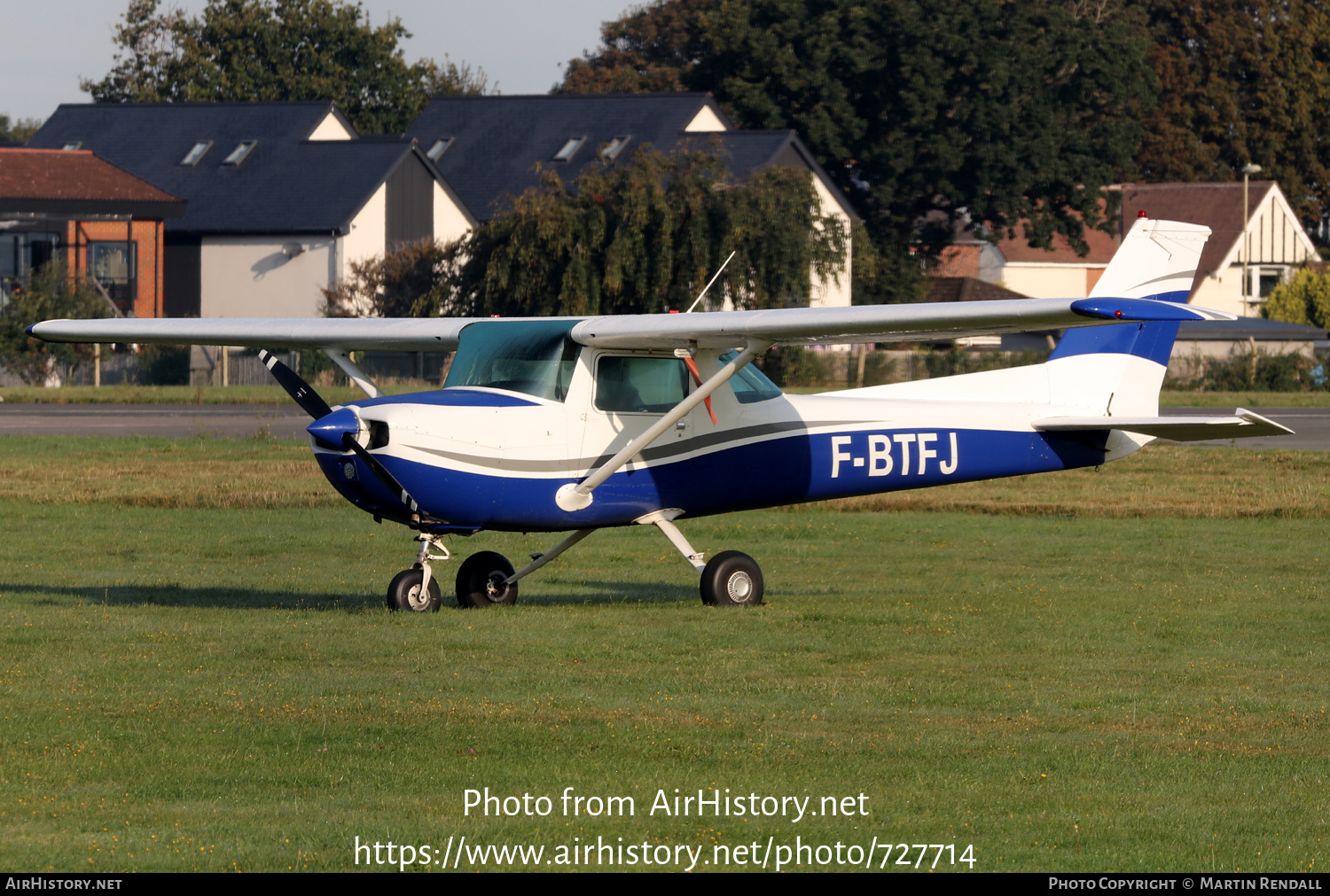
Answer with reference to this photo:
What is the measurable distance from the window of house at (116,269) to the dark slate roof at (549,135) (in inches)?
497

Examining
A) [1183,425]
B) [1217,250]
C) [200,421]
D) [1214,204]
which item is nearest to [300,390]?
[1183,425]

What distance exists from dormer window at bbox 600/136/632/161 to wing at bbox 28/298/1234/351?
49.9 meters

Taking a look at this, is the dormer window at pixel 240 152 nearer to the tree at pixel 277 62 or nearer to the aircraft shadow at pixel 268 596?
the tree at pixel 277 62

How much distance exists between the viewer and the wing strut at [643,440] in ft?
41.6

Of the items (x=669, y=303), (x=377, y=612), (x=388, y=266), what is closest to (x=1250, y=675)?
(x=377, y=612)

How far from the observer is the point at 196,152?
221ft

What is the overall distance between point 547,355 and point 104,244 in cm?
5345

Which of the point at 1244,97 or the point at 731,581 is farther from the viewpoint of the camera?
the point at 1244,97

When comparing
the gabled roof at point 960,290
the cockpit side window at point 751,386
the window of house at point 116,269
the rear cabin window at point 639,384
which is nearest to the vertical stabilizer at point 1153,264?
the cockpit side window at point 751,386

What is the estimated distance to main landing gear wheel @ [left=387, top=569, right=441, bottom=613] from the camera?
12719 millimetres

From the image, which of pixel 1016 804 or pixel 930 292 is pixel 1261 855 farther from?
pixel 930 292

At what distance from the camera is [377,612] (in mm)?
12766

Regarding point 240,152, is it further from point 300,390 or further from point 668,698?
point 668,698

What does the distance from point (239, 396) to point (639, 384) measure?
34815 millimetres
